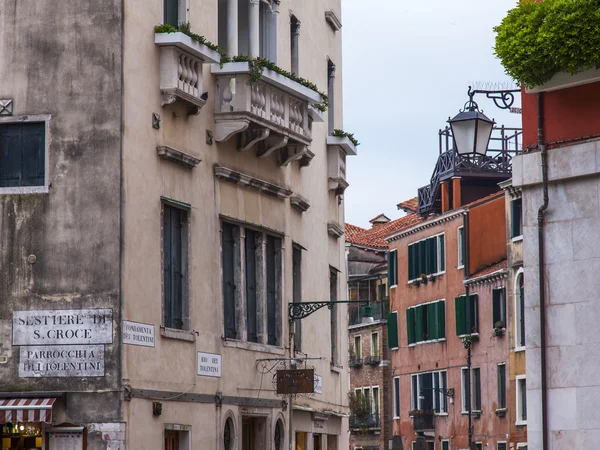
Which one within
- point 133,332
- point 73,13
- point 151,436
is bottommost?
point 151,436

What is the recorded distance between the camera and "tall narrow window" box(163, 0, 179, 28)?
2380 cm

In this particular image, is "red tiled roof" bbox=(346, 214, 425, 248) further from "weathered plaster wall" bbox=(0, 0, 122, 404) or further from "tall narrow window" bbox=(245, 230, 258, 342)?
"weathered plaster wall" bbox=(0, 0, 122, 404)

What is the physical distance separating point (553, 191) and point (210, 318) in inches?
310

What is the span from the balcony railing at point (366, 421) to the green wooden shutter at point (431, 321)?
9.74 meters

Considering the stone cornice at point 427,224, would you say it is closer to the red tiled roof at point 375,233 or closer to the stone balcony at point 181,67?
the red tiled roof at point 375,233

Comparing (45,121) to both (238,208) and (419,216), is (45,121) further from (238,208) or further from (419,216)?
(419,216)

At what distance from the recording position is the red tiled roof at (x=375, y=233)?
264ft

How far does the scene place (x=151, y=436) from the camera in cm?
2189

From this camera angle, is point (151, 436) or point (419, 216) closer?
point (151, 436)

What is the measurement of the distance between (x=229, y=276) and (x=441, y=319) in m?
43.2

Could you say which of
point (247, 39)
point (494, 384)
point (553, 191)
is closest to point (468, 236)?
point (494, 384)

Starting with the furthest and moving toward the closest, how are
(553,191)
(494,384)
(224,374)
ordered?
1. (494,384)
2. (224,374)
3. (553,191)

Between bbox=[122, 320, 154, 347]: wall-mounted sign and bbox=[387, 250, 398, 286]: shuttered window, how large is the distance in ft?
170

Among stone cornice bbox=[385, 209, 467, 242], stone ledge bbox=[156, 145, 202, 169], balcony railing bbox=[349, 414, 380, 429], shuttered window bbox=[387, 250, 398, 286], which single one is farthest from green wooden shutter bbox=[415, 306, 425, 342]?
stone ledge bbox=[156, 145, 202, 169]
